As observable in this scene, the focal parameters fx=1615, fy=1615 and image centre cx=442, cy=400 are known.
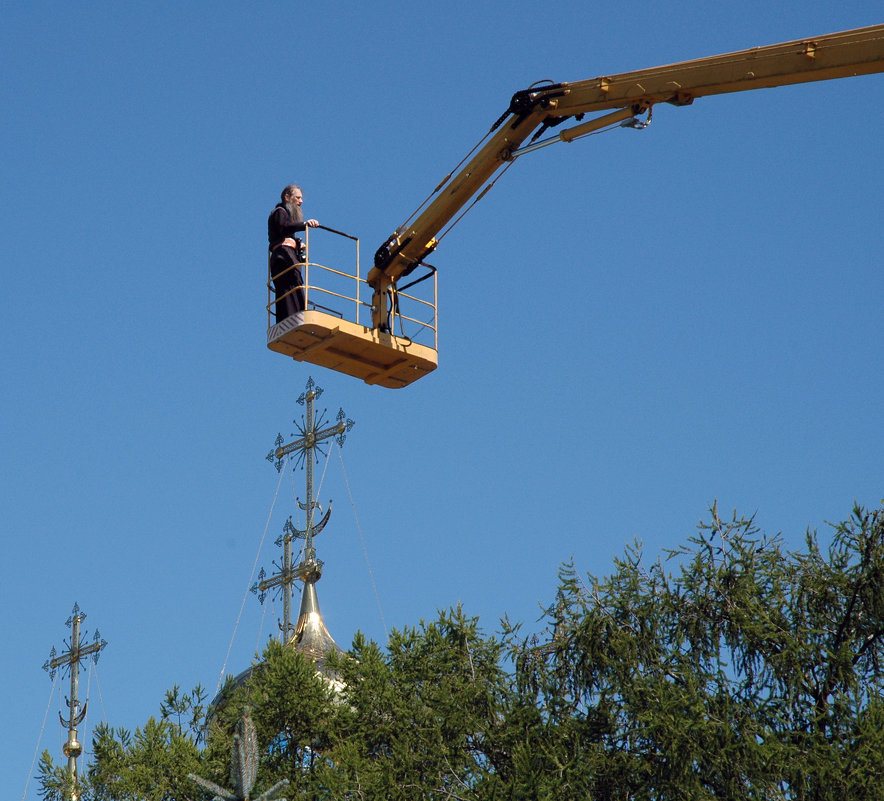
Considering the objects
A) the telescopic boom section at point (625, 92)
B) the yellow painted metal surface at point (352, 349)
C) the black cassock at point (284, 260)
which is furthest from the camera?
the black cassock at point (284, 260)

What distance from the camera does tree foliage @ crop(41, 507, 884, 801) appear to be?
2670 cm

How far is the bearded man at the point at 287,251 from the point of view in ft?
89.5

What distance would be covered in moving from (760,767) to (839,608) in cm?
363

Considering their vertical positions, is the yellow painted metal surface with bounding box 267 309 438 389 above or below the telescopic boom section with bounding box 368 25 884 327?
below

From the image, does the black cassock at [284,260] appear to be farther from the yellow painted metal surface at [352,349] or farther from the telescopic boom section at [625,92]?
the telescopic boom section at [625,92]

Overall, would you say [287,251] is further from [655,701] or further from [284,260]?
[655,701]

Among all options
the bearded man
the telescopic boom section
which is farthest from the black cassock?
the telescopic boom section

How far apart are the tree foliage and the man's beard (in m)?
8.34

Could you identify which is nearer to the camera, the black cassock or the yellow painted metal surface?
the yellow painted metal surface

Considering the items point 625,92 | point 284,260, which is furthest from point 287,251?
point 625,92

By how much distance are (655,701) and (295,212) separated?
1052 cm

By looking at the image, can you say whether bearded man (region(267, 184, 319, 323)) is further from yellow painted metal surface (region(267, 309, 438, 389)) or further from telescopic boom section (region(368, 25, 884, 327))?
telescopic boom section (region(368, 25, 884, 327))

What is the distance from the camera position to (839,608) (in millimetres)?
28438

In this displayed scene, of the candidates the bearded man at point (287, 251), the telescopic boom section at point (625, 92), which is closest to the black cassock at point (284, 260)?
the bearded man at point (287, 251)
